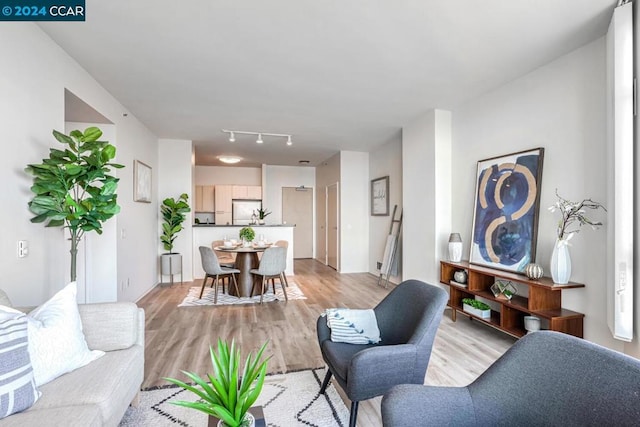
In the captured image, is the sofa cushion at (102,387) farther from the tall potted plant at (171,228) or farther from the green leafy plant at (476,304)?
the tall potted plant at (171,228)

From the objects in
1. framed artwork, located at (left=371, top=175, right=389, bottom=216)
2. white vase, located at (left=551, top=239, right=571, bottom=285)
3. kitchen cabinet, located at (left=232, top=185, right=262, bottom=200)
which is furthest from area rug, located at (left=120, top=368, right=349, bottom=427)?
kitchen cabinet, located at (left=232, top=185, right=262, bottom=200)

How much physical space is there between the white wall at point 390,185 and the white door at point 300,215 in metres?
2.57

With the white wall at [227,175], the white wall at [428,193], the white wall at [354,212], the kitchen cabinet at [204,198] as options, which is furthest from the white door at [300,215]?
the white wall at [428,193]

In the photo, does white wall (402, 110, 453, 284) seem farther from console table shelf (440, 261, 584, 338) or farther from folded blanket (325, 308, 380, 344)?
folded blanket (325, 308, 380, 344)

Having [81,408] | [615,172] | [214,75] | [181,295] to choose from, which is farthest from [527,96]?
[181,295]

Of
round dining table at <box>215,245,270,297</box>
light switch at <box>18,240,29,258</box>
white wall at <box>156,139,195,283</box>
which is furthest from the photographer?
white wall at <box>156,139,195,283</box>

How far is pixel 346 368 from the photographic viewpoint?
5.39 ft

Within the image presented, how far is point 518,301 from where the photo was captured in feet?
9.60

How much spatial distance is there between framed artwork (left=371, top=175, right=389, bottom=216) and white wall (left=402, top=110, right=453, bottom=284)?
1272mm

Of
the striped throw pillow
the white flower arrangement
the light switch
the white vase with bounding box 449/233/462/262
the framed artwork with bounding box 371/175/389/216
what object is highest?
the framed artwork with bounding box 371/175/389/216

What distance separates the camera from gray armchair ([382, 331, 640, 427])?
2.97 feet

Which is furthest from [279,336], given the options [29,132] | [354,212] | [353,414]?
[354,212]

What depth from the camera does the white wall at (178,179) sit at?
5582 millimetres

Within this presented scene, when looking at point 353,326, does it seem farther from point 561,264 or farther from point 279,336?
point 561,264
